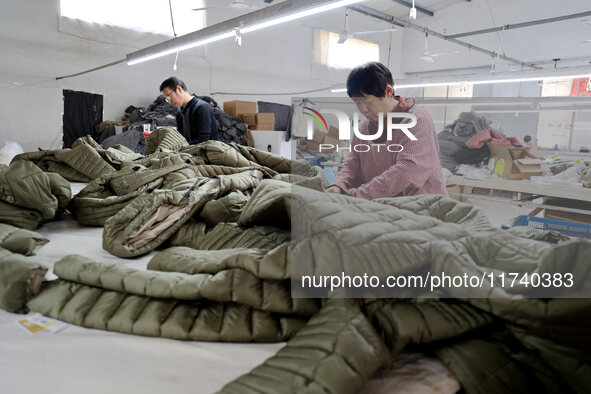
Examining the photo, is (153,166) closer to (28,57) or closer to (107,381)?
(107,381)

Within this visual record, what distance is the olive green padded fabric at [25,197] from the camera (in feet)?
5.22

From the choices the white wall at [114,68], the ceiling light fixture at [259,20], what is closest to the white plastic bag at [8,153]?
the white wall at [114,68]

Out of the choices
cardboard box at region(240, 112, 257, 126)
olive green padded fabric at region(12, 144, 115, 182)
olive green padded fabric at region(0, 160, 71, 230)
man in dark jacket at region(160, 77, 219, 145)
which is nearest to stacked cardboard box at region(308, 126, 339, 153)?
olive green padded fabric at region(0, 160, 71, 230)

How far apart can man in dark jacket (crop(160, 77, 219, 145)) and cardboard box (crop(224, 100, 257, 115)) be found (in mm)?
3218

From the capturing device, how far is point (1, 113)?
5.17m

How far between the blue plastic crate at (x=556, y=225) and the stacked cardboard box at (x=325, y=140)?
A: 1.49 ft

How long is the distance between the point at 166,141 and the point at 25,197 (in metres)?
1.57

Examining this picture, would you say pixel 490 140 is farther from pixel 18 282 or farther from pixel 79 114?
pixel 79 114

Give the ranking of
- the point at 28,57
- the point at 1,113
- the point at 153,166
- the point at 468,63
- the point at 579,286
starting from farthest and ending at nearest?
the point at 468,63, the point at 28,57, the point at 1,113, the point at 153,166, the point at 579,286

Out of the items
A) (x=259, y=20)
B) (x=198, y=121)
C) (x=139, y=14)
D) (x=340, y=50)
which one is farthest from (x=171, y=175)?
(x=340, y=50)

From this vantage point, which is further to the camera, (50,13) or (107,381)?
(50,13)

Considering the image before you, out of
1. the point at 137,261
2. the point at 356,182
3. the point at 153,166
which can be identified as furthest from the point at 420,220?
the point at 153,166

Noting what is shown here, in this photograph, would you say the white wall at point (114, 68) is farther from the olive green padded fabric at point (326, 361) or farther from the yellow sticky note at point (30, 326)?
the olive green padded fabric at point (326, 361)

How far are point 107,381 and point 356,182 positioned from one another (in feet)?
2.16
